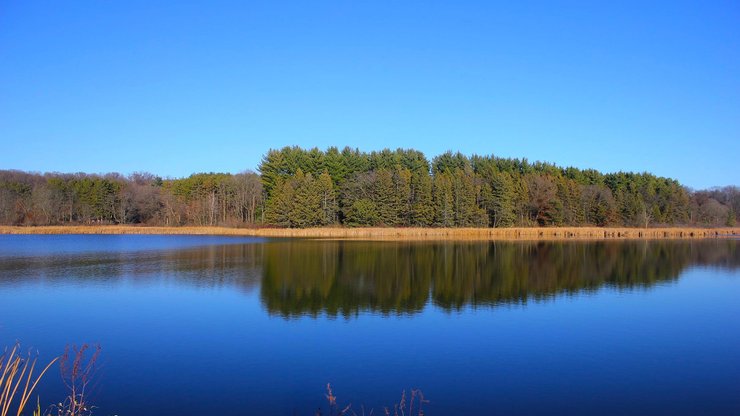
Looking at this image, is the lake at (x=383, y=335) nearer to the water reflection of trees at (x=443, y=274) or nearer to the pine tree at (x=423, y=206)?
the water reflection of trees at (x=443, y=274)

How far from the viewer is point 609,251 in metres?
31.6

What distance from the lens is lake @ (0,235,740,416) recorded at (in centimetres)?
748

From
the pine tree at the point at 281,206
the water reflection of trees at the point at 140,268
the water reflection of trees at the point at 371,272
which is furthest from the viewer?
the pine tree at the point at 281,206

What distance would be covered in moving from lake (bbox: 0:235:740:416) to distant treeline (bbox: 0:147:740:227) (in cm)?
2784

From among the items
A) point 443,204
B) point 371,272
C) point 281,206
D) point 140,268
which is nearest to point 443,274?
point 371,272

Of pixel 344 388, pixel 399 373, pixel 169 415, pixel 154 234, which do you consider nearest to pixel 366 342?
pixel 399 373

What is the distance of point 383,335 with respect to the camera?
10.9m

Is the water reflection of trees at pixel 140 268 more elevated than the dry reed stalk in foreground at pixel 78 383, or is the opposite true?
the water reflection of trees at pixel 140 268

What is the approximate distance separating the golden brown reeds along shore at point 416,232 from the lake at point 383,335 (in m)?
23.1

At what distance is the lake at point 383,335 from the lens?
7483 millimetres

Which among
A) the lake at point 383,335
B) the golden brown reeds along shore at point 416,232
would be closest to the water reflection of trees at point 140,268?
the lake at point 383,335

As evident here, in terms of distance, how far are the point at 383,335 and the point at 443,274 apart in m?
9.78

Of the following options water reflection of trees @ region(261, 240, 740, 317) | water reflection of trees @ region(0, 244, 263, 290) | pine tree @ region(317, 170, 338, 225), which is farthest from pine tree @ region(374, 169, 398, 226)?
water reflection of trees @ region(0, 244, 263, 290)

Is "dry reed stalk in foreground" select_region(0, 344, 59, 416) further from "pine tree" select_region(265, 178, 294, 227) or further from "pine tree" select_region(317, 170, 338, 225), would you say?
"pine tree" select_region(317, 170, 338, 225)
